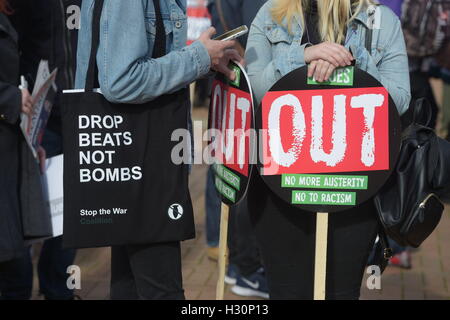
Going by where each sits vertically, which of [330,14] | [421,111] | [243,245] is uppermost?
[330,14]

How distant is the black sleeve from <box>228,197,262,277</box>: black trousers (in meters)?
1.61

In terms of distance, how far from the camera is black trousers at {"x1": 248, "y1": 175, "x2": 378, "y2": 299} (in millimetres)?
3049

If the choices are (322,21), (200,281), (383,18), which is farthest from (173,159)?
→ (200,281)

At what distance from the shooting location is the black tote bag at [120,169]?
2953 millimetres

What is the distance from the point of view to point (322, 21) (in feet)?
9.77


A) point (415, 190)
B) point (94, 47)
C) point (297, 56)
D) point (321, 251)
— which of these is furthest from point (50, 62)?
point (415, 190)

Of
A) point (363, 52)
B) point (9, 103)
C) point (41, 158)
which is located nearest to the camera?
point (363, 52)

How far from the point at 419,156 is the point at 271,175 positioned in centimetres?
57

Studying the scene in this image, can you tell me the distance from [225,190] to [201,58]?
1.84 feet

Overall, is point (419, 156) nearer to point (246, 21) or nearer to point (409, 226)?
point (409, 226)

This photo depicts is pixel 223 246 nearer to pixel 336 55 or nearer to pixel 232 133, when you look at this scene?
pixel 232 133

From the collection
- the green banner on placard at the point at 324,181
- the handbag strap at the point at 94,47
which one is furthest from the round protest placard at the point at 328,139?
the handbag strap at the point at 94,47

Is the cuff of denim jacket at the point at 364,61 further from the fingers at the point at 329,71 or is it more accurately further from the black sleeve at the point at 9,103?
the black sleeve at the point at 9,103

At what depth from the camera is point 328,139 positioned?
2.90m
